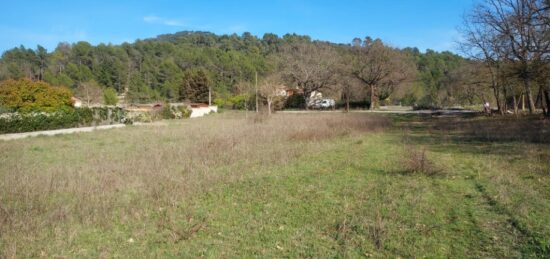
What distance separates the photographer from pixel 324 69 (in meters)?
49.5

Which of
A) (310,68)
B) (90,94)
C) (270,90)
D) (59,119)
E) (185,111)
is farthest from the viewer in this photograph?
(90,94)

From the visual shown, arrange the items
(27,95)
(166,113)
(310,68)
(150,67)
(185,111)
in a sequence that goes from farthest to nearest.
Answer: (150,67) < (310,68) < (185,111) < (27,95) < (166,113)

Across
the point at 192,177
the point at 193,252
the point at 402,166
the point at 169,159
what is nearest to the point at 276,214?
the point at 193,252

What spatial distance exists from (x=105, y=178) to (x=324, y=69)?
43.5 meters

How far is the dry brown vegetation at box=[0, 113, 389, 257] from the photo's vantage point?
554 centimetres

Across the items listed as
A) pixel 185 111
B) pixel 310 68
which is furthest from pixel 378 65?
pixel 185 111

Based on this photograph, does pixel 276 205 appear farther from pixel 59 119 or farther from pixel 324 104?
pixel 324 104

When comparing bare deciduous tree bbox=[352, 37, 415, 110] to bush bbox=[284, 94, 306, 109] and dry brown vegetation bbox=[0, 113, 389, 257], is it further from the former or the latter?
dry brown vegetation bbox=[0, 113, 389, 257]

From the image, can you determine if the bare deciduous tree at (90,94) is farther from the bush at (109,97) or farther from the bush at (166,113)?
the bush at (166,113)

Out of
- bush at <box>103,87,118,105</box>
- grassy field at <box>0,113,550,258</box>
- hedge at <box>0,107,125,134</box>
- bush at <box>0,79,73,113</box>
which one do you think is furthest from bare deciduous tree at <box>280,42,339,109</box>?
grassy field at <box>0,113,550,258</box>

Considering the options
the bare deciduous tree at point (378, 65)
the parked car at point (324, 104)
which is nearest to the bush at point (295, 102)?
the parked car at point (324, 104)

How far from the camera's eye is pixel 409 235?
491 cm

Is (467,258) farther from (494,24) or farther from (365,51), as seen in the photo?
(365,51)

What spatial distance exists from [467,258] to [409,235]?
2.66 feet
